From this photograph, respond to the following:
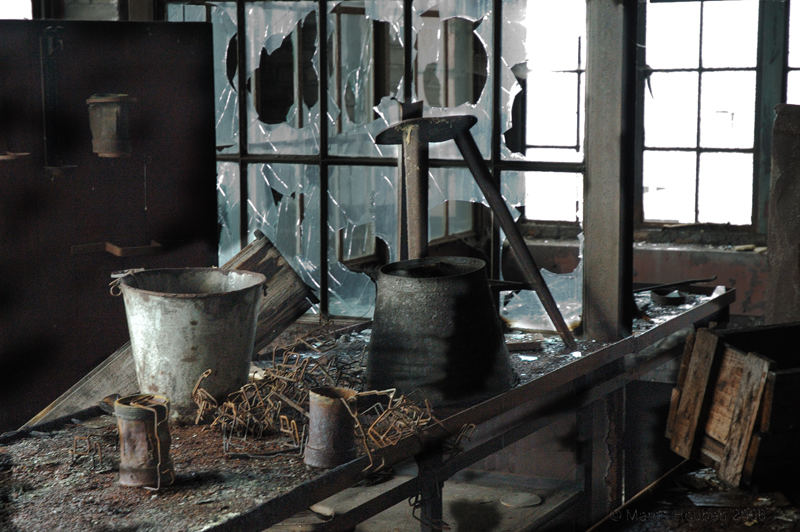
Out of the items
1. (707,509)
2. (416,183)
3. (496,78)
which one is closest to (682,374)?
(707,509)

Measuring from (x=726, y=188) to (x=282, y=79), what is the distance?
3.35 m

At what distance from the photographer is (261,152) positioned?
5.12 meters

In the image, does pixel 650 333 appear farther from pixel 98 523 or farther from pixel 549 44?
pixel 98 523

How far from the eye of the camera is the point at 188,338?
10.4 ft

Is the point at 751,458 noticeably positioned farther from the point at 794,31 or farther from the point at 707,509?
the point at 794,31

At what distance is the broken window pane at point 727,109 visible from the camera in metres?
6.79

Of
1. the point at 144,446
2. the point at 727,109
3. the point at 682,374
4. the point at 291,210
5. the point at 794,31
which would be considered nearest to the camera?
the point at 144,446

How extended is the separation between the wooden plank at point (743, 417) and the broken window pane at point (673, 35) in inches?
121

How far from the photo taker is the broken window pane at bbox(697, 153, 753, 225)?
686 cm

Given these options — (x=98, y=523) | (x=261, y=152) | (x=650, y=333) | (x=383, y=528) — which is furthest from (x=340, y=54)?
(x=98, y=523)

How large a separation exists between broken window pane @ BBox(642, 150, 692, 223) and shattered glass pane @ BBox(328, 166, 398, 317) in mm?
2704

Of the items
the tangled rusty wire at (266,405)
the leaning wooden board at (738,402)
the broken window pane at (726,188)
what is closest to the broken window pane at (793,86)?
the broken window pane at (726,188)

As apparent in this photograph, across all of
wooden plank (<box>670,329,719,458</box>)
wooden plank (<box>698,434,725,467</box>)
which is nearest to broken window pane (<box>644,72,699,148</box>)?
wooden plank (<box>670,329,719,458</box>)

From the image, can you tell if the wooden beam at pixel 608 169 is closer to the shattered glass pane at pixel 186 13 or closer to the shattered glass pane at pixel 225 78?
the shattered glass pane at pixel 225 78
